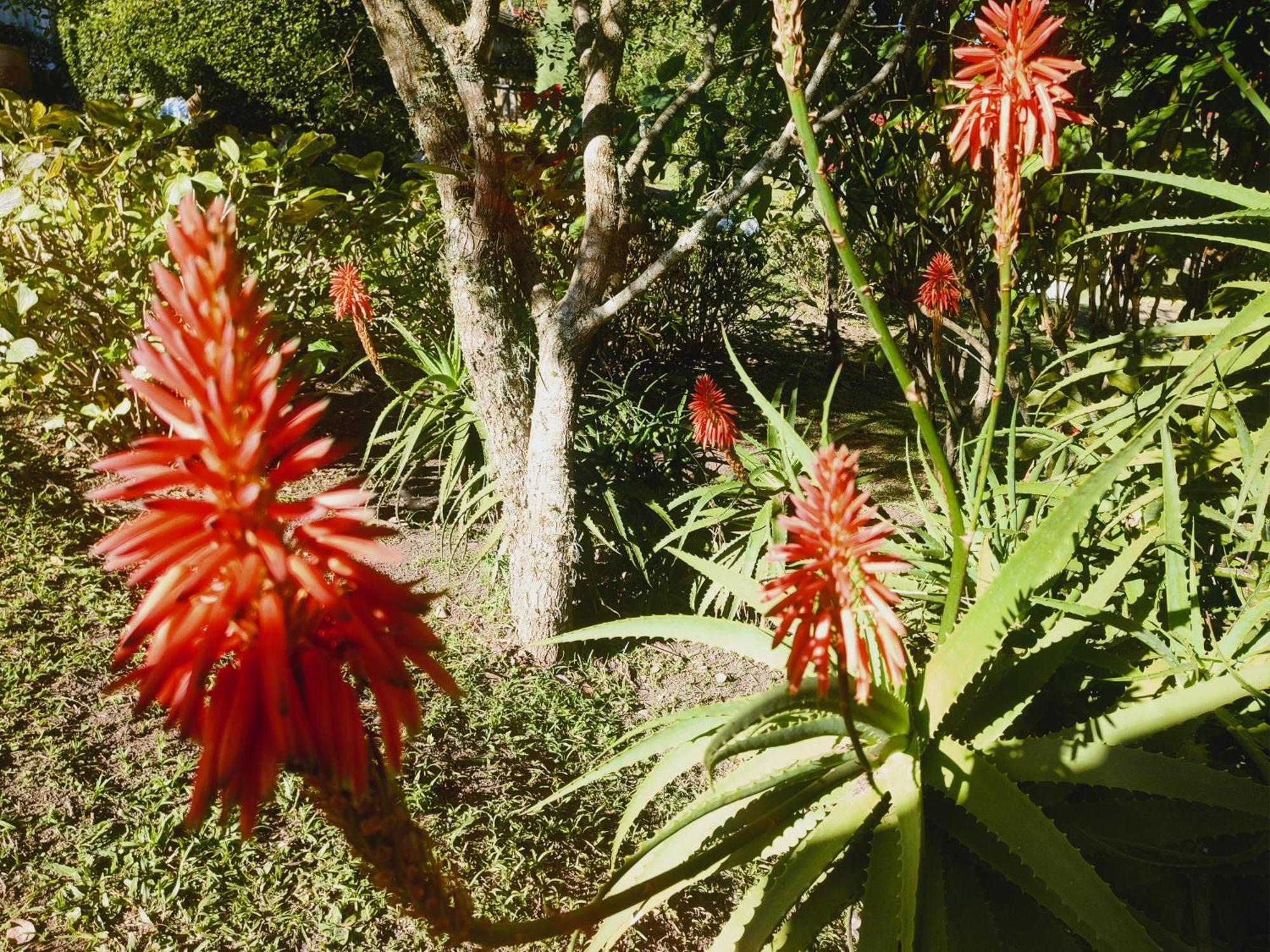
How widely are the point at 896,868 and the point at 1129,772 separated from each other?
41 cm

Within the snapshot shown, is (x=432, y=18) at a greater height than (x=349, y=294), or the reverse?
(x=432, y=18)

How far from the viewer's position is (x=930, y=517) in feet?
8.96

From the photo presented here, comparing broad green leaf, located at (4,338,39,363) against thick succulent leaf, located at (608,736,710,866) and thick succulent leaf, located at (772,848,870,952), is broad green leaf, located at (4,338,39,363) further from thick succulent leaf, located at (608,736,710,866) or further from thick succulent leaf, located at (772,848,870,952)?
thick succulent leaf, located at (772,848,870,952)

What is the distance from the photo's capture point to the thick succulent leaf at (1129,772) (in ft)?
4.28

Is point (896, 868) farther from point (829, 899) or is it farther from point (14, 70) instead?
point (14, 70)

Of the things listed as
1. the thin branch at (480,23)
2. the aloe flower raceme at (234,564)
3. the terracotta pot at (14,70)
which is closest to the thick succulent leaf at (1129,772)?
the aloe flower raceme at (234,564)

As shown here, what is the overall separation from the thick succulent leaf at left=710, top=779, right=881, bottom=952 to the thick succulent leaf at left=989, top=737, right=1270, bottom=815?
272 millimetres

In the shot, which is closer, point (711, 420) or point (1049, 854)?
point (1049, 854)

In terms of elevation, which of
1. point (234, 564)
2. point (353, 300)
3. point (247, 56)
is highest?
point (247, 56)

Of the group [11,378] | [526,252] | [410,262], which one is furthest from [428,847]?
[410,262]

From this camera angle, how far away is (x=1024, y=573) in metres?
1.36

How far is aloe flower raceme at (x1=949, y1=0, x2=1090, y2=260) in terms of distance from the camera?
45.8 inches

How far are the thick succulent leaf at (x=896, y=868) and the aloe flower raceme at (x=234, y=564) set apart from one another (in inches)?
35.9

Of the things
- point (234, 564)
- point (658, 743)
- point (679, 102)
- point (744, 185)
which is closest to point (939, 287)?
point (744, 185)
